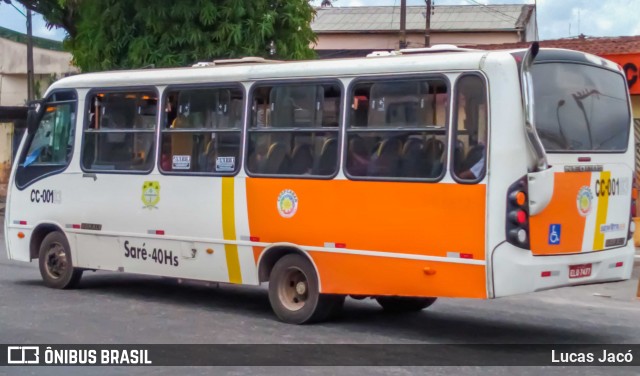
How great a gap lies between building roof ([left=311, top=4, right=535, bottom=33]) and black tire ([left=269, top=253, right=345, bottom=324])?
3340cm

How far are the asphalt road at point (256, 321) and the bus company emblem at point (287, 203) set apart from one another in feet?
3.86

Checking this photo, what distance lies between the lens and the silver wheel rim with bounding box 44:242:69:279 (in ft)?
45.2

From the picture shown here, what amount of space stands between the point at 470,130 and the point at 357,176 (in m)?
1.36

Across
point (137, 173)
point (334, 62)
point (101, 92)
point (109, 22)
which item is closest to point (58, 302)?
point (137, 173)

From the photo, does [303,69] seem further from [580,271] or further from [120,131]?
[580,271]

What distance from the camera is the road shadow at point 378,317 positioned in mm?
10797

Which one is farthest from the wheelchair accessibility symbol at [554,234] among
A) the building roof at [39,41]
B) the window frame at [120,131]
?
the building roof at [39,41]

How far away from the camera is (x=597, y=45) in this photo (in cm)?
2267

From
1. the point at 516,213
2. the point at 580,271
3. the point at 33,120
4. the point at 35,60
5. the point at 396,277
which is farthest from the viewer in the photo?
the point at 35,60

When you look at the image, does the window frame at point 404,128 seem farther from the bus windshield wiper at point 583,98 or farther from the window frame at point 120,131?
the window frame at point 120,131

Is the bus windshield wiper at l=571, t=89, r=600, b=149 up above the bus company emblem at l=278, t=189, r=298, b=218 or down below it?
above

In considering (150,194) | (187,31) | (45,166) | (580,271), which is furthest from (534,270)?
(187,31)

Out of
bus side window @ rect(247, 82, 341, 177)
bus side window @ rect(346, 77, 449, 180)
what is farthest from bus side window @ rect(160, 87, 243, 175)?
bus side window @ rect(346, 77, 449, 180)

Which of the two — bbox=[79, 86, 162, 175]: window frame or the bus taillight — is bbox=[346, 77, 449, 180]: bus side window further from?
bbox=[79, 86, 162, 175]: window frame
